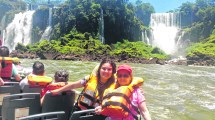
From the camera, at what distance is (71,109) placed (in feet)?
11.7

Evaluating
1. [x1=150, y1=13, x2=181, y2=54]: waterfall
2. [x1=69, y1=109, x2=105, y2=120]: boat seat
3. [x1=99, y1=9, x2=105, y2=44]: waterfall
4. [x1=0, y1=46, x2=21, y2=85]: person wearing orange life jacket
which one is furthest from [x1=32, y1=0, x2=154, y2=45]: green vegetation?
[x1=69, y1=109, x2=105, y2=120]: boat seat

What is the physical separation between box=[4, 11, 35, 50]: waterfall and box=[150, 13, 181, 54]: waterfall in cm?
1889

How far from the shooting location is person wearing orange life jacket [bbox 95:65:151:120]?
115 inches

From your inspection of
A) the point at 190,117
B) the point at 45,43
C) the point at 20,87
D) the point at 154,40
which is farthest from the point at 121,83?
the point at 154,40

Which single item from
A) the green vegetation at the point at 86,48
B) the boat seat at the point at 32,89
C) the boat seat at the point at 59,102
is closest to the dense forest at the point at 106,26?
the green vegetation at the point at 86,48

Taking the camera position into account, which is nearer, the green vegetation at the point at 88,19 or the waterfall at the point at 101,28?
the green vegetation at the point at 88,19

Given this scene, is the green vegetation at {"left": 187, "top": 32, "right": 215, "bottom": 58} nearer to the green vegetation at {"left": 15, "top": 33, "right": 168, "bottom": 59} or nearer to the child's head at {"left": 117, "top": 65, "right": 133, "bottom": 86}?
the green vegetation at {"left": 15, "top": 33, "right": 168, "bottom": 59}

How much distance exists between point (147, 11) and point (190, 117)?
54462mm

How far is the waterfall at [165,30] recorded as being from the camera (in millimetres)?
48344

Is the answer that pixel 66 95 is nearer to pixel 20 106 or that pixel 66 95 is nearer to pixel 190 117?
pixel 20 106

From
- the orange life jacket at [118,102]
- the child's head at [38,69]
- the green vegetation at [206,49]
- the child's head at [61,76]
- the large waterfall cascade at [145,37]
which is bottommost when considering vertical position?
the orange life jacket at [118,102]

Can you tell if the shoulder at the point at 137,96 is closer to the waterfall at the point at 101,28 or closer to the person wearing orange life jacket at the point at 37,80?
the person wearing orange life jacket at the point at 37,80

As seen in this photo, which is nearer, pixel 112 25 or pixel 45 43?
pixel 45 43

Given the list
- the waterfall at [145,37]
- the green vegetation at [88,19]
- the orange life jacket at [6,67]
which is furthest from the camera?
the waterfall at [145,37]
